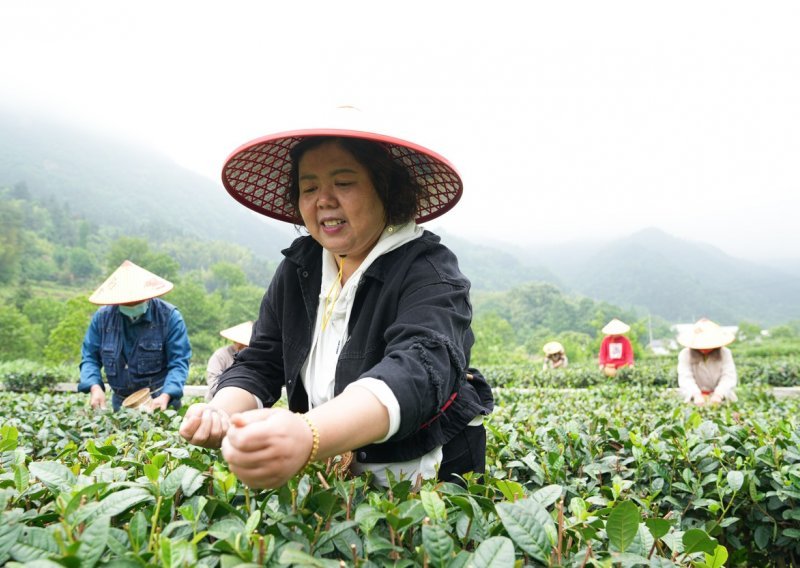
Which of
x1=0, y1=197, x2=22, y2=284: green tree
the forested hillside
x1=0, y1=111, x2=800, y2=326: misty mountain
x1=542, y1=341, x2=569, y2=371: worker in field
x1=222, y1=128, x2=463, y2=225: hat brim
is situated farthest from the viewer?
x1=0, y1=111, x2=800, y2=326: misty mountain

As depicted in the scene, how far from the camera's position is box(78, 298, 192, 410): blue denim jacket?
12.5 feet

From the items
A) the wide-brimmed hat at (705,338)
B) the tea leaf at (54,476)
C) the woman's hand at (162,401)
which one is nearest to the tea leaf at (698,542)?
the tea leaf at (54,476)

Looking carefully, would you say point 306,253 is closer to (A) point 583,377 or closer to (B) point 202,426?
(B) point 202,426

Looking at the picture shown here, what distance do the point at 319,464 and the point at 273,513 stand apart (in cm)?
23

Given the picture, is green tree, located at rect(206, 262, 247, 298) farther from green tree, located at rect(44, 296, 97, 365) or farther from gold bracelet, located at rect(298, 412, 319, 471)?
gold bracelet, located at rect(298, 412, 319, 471)

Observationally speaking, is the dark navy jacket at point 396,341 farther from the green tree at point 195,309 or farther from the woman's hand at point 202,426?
the green tree at point 195,309

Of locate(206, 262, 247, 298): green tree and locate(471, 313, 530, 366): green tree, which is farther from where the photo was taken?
locate(206, 262, 247, 298): green tree

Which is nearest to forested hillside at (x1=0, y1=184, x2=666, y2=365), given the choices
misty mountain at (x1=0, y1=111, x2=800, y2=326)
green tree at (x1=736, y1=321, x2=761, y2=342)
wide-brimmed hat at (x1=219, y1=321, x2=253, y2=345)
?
green tree at (x1=736, y1=321, x2=761, y2=342)

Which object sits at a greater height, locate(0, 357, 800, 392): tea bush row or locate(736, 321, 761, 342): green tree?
locate(0, 357, 800, 392): tea bush row

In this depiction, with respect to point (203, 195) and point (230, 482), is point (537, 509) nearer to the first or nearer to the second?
point (230, 482)

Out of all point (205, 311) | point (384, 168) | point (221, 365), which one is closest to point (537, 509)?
point (384, 168)

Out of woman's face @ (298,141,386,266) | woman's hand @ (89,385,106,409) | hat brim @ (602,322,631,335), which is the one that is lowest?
hat brim @ (602,322,631,335)

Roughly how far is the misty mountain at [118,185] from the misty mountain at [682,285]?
8730 cm

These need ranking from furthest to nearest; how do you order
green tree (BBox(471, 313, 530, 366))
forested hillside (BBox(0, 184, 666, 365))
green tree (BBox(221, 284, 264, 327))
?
green tree (BBox(221, 284, 264, 327)), forested hillside (BBox(0, 184, 666, 365)), green tree (BBox(471, 313, 530, 366))
